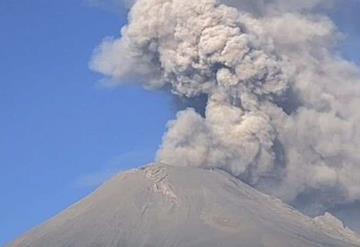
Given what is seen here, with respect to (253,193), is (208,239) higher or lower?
lower

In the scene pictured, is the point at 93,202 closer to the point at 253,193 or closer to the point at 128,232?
the point at 128,232

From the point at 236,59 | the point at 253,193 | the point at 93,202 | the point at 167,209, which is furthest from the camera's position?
the point at 93,202

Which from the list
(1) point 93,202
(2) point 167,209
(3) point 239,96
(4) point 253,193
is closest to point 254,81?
(3) point 239,96

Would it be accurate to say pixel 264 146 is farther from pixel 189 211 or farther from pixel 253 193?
pixel 189 211

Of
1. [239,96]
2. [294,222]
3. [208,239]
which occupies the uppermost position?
[239,96]

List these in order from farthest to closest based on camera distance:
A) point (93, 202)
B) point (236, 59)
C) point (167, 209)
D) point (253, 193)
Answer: point (93, 202), point (167, 209), point (253, 193), point (236, 59)

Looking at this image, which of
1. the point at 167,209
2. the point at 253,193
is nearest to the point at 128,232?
the point at 167,209

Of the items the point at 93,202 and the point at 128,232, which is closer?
the point at 128,232
